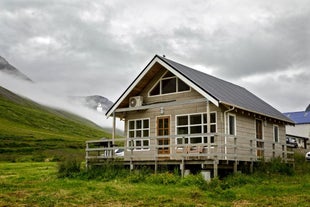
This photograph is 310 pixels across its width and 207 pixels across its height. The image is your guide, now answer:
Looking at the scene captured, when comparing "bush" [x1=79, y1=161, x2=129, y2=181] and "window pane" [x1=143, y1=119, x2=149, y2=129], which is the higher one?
"window pane" [x1=143, y1=119, x2=149, y2=129]

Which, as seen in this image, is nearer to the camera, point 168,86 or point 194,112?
point 194,112

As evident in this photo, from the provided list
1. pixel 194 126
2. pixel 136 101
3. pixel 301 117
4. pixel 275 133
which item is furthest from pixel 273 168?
pixel 301 117

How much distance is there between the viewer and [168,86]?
78.7 ft

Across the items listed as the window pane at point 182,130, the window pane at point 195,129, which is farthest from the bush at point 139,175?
the window pane at point 195,129

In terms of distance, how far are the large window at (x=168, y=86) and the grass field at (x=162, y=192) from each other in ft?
19.8

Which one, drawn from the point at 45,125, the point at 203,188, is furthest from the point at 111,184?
the point at 45,125

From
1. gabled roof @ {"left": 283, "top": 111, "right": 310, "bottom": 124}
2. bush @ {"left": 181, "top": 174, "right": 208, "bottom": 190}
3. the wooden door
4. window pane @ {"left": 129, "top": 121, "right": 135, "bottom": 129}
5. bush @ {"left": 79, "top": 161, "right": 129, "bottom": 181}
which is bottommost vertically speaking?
bush @ {"left": 181, "top": 174, "right": 208, "bottom": 190}

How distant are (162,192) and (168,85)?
9250mm

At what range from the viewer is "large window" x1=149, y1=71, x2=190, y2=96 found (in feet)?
76.8

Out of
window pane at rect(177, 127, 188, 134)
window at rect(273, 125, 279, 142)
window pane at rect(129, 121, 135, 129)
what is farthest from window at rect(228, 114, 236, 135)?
window pane at rect(129, 121, 135, 129)

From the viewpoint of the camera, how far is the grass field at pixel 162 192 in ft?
45.8

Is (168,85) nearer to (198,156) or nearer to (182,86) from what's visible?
(182,86)

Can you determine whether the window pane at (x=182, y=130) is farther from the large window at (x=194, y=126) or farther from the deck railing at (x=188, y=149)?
the deck railing at (x=188, y=149)

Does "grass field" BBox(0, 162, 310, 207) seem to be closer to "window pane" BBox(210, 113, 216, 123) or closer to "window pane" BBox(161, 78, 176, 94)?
"window pane" BBox(210, 113, 216, 123)
